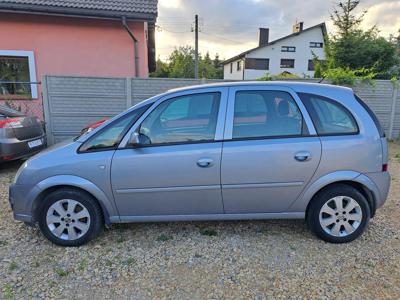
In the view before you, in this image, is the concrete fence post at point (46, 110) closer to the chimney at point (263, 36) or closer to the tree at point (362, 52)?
the tree at point (362, 52)

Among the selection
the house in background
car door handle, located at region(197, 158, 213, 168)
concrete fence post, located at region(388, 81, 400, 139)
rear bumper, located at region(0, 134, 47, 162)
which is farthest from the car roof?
concrete fence post, located at region(388, 81, 400, 139)

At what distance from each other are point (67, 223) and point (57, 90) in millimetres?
5297

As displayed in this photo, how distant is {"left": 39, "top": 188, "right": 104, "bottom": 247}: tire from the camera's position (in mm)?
2963

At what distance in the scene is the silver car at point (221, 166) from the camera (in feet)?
9.46

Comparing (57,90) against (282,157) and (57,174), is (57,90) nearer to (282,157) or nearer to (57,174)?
(57,174)

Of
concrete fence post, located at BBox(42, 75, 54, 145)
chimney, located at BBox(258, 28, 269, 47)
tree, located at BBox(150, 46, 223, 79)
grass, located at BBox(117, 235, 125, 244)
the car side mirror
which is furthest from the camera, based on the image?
tree, located at BBox(150, 46, 223, 79)

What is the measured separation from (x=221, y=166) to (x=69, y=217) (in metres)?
1.63

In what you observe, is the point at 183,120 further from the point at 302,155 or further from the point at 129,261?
the point at 129,261

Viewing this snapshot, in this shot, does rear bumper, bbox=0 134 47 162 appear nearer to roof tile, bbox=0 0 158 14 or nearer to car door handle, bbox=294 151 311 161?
roof tile, bbox=0 0 158 14

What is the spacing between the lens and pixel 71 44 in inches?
353

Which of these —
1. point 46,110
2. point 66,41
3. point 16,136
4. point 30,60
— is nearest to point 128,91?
point 46,110

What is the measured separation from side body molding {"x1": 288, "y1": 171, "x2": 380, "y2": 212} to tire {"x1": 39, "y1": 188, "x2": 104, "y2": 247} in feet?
6.81

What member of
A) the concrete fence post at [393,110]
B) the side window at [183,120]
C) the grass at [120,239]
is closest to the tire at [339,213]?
the side window at [183,120]

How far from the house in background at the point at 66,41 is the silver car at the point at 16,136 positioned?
10.2 feet
